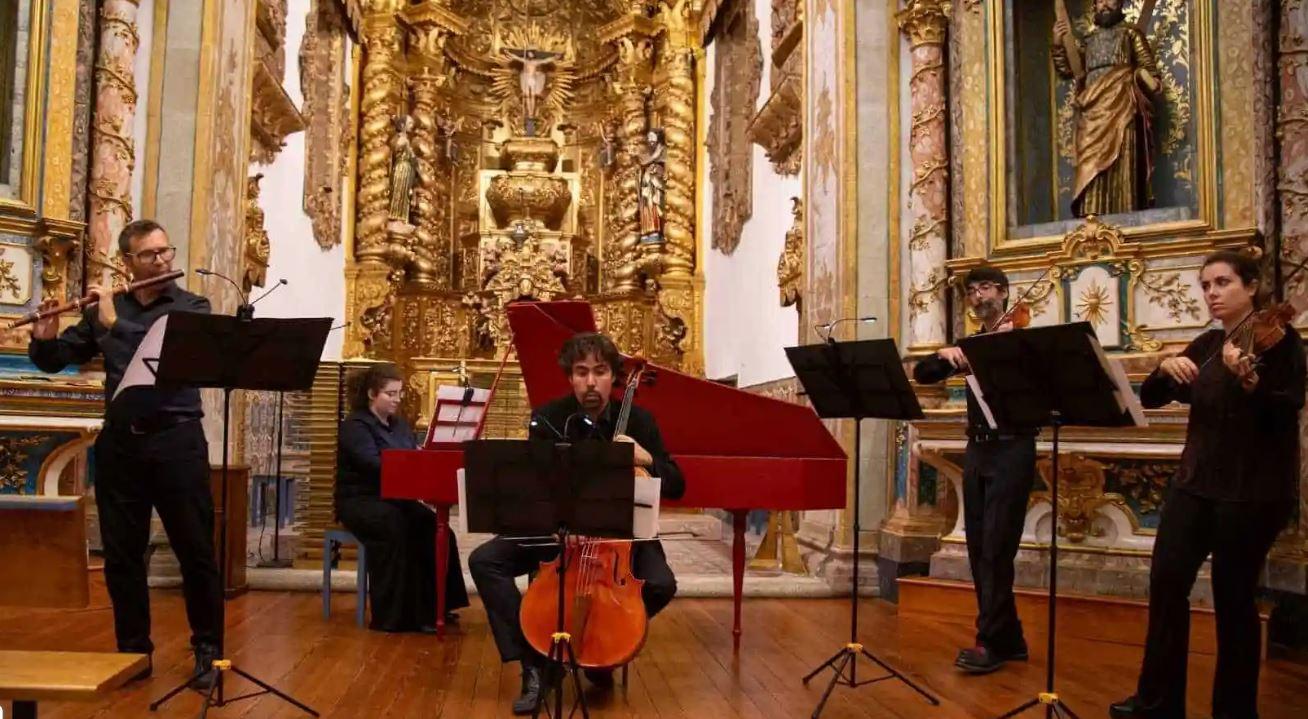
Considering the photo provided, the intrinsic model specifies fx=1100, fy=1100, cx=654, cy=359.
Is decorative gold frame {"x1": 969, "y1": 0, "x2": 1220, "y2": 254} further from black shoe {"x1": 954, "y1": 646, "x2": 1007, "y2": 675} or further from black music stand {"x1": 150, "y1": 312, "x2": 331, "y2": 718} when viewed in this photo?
black music stand {"x1": 150, "y1": 312, "x2": 331, "y2": 718}

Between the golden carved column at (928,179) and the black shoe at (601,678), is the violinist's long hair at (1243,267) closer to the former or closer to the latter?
the black shoe at (601,678)

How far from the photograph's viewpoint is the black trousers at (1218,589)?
365 centimetres

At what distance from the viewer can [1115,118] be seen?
6.51m

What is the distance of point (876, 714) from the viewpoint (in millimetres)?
4062

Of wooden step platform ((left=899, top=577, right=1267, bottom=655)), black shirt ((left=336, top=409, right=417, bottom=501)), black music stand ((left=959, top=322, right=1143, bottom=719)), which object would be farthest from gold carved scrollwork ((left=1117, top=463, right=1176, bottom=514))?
black shirt ((left=336, top=409, right=417, bottom=501))

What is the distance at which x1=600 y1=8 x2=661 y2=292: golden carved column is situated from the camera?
44.6ft

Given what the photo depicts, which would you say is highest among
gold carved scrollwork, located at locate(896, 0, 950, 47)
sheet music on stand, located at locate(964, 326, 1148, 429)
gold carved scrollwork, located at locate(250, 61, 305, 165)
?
gold carved scrollwork, located at locate(896, 0, 950, 47)

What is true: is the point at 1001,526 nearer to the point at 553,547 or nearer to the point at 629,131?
the point at 553,547

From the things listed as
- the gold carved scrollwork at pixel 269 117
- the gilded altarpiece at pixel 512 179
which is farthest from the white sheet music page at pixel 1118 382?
the gilded altarpiece at pixel 512 179

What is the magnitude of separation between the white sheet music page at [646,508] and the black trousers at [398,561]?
2.63 meters

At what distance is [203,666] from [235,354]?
133 centimetres

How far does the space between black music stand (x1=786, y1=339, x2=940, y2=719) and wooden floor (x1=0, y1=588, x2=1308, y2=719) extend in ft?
0.48

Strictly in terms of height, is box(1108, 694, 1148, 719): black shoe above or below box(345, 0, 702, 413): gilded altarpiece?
below

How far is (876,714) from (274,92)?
281 inches
